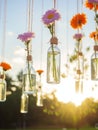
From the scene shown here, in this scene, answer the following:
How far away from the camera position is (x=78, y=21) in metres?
2.97

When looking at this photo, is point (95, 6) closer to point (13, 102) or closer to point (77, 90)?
point (77, 90)

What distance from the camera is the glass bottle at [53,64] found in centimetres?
305

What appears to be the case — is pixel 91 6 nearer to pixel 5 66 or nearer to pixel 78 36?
pixel 78 36

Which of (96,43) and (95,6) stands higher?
(95,6)

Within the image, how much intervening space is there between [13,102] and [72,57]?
89.2 ft

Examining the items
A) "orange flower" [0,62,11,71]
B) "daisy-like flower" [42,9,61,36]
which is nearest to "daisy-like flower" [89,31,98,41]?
"daisy-like flower" [42,9,61,36]

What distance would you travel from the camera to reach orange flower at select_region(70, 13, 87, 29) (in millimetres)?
2965

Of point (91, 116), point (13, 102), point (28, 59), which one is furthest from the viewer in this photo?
point (91, 116)

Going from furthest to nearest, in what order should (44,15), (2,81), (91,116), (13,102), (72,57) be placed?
(91,116), (13,102), (72,57), (2,81), (44,15)

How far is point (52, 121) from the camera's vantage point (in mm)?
43906

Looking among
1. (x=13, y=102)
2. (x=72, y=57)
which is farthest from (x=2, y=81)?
(x=13, y=102)

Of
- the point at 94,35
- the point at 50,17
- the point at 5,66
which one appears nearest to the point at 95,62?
the point at 94,35

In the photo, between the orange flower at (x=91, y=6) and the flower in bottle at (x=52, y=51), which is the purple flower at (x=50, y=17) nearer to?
the flower in bottle at (x=52, y=51)

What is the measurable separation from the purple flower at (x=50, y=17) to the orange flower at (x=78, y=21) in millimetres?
128
